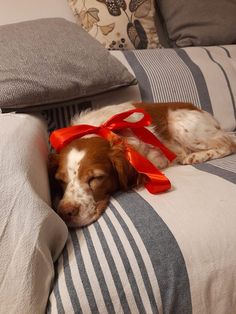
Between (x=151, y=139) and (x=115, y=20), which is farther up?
(x=115, y=20)

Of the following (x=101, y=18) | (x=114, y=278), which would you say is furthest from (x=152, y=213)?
(x=101, y=18)

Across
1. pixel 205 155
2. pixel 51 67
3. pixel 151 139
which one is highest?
pixel 51 67

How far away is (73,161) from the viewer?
1.14 metres

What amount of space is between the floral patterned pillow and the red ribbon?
62 centimetres

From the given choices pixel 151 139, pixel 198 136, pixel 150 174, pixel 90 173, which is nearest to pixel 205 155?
pixel 198 136

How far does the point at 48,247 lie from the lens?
0.81 metres

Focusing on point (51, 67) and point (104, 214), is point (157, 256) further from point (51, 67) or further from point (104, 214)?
point (51, 67)

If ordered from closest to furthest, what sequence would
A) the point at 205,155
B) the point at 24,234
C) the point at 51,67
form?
the point at 24,234 → the point at 51,67 → the point at 205,155

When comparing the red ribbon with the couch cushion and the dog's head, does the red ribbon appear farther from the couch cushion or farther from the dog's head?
the couch cushion

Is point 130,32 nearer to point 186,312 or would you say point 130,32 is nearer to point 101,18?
point 101,18

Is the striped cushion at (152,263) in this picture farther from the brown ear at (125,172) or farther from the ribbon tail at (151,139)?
the ribbon tail at (151,139)

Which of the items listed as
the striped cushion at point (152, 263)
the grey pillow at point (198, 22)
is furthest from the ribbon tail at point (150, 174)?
the grey pillow at point (198, 22)

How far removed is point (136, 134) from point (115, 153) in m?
0.19

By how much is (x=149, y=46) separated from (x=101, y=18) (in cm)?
29
